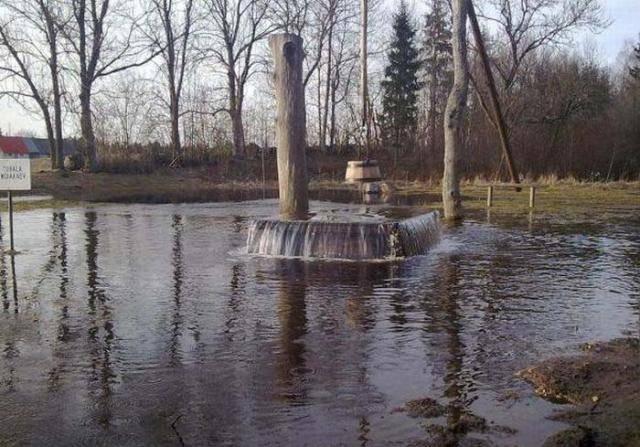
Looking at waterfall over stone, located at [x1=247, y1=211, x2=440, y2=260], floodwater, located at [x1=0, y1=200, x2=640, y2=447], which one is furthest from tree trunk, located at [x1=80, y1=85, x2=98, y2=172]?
waterfall over stone, located at [x1=247, y1=211, x2=440, y2=260]

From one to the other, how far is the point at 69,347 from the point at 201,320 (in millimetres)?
1392

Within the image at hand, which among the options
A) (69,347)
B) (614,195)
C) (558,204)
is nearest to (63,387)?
(69,347)

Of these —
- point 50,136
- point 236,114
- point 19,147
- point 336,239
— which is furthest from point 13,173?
point 19,147

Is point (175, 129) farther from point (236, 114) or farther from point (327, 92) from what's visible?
point (327, 92)

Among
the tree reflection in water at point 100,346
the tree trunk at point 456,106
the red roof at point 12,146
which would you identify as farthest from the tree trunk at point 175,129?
the tree reflection in water at point 100,346

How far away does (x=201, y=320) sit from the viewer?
698 cm

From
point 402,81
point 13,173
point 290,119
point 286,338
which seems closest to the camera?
point 286,338

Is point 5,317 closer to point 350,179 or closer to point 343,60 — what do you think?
point 350,179

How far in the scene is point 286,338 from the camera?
6289 millimetres

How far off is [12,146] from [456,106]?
5343cm

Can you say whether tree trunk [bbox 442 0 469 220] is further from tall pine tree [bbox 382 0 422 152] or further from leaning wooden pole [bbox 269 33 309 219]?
tall pine tree [bbox 382 0 422 152]

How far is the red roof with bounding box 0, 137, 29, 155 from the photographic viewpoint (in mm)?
58519

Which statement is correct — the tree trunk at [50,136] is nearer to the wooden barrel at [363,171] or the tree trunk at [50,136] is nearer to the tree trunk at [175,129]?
the tree trunk at [175,129]

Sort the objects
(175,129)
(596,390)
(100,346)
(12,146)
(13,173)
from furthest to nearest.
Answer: (12,146)
(175,129)
(13,173)
(100,346)
(596,390)
